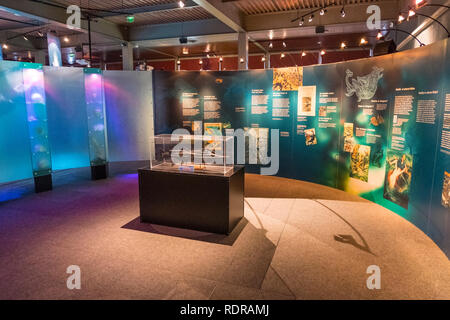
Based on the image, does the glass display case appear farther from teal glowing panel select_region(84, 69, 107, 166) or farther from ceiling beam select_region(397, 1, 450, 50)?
ceiling beam select_region(397, 1, 450, 50)

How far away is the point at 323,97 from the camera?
22.1 ft

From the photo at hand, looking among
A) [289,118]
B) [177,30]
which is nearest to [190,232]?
[289,118]

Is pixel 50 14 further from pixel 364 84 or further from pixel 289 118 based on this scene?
pixel 364 84

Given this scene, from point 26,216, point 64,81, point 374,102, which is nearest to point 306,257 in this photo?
point 374,102

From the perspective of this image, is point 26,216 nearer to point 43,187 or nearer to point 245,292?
point 43,187

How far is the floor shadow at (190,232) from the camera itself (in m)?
4.21

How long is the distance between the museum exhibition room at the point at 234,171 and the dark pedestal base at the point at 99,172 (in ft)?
0.17

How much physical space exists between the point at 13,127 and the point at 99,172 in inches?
85.5

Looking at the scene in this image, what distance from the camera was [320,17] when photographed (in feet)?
31.1

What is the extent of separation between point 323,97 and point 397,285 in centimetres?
455

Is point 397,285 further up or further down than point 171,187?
further down

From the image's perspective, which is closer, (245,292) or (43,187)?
(245,292)

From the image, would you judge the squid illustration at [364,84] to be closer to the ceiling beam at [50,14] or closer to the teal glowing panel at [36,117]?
the teal glowing panel at [36,117]
